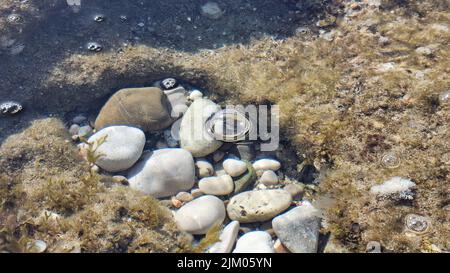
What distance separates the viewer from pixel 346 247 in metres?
3.51

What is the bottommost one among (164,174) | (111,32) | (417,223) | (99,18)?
(164,174)

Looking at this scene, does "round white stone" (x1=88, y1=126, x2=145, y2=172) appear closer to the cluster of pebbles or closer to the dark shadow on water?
the cluster of pebbles

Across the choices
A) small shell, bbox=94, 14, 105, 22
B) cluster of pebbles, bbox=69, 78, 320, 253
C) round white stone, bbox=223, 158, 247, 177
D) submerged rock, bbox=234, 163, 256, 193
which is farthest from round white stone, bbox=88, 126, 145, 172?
small shell, bbox=94, 14, 105, 22

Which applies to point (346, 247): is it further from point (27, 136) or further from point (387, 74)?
point (27, 136)

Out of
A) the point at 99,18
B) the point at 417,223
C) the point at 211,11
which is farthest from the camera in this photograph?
the point at 211,11

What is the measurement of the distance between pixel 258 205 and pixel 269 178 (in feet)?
1.75

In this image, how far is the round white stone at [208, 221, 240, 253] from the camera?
369 cm

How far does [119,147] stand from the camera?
4.45m

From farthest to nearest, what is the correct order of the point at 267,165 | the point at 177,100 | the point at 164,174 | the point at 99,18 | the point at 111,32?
1. the point at 99,18
2. the point at 111,32
3. the point at 177,100
4. the point at 267,165
5. the point at 164,174

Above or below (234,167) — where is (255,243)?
below

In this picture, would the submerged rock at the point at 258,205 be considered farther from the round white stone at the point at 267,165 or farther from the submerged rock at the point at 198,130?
the submerged rock at the point at 198,130

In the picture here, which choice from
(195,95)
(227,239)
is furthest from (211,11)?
(227,239)

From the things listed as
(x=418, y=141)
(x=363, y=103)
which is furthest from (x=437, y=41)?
(x=418, y=141)

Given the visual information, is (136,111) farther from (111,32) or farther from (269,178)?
(269,178)
